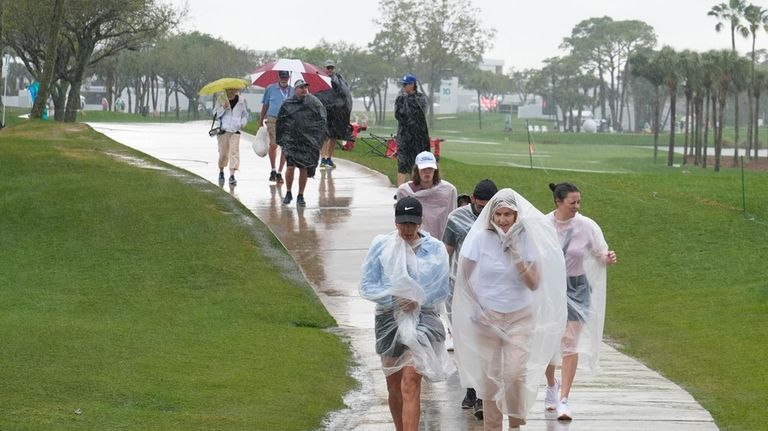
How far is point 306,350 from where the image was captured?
40.4 ft

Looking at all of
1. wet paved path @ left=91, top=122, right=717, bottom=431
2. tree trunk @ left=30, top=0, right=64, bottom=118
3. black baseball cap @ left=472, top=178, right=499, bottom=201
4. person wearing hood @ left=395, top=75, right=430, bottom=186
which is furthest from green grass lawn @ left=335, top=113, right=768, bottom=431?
tree trunk @ left=30, top=0, right=64, bottom=118

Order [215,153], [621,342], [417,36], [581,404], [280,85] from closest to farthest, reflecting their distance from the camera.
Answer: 1. [581,404]
2. [621,342]
3. [280,85]
4. [215,153]
5. [417,36]

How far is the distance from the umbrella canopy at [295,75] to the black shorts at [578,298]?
14.5 metres

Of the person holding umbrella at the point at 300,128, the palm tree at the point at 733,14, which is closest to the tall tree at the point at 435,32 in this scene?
the palm tree at the point at 733,14

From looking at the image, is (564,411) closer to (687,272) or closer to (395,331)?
(395,331)

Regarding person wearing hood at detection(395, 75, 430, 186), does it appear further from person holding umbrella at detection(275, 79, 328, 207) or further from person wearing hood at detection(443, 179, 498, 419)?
person wearing hood at detection(443, 179, 498, 419)

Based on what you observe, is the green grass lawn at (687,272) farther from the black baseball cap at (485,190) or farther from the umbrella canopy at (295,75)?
the black baseball cap at (485,190)

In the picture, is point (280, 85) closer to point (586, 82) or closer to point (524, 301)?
point (524, 301)

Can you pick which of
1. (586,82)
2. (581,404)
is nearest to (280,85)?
(581,404)

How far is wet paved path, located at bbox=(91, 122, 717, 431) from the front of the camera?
10078 millimetres

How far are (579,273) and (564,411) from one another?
1059 millimetres

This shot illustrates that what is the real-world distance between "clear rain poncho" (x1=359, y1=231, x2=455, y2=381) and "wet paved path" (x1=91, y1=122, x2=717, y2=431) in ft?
3.39

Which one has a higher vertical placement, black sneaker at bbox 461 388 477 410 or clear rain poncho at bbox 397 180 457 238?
clear rain poncho at bbox 397 180 457 238

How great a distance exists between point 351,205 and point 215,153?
29.1ft
